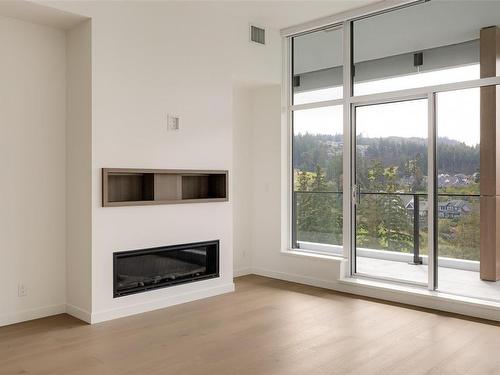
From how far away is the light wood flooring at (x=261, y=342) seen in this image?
3229 millimetres

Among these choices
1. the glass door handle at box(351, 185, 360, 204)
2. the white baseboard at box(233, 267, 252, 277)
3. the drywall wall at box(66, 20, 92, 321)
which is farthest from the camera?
the white baseboard at box(233, 267, 252, 277)

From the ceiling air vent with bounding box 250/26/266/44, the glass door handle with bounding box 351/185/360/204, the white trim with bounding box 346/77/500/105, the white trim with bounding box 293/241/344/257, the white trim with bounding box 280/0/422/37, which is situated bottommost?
the white trim with bounding box 293/241/344/257

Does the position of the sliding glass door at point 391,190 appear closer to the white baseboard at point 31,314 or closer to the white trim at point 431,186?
the white trim at point 431,186

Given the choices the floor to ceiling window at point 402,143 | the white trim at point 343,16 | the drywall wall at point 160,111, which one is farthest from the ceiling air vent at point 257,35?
the floor to ceiling window at point 402,143

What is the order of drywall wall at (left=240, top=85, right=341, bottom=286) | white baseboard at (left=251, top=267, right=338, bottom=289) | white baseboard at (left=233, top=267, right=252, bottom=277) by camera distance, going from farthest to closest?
1. white baseboard at (left=233, top=267, right=252, bottom=277)
2. drywall wall at (left=240, top=85, right=341, bottom=286)
3. white baseboard at (left=251, top=267, right=338, bottom=289)

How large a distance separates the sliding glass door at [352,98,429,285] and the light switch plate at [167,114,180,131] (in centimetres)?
206

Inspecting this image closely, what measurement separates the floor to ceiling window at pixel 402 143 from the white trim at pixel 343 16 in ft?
0.27

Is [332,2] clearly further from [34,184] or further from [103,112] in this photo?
[34,184]

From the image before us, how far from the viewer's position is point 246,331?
3.99 metres

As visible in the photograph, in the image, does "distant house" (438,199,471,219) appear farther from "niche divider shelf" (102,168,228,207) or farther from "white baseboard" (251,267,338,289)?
"niche divider shelf" (102,168,228,207)

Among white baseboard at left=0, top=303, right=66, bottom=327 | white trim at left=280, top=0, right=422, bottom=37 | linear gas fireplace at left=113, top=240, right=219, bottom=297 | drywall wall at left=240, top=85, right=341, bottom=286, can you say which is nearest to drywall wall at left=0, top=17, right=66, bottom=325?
white baseboard at left=0, top=303, right=66, bottom=327

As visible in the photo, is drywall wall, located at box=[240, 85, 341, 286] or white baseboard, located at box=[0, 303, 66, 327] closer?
white baseboard, located at box=[0, 303, 66, 327]

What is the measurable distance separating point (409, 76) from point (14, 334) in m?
4.49

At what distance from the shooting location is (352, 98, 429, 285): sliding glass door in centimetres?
492
